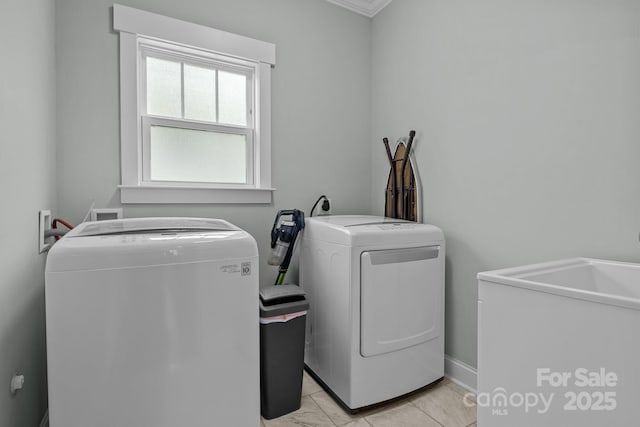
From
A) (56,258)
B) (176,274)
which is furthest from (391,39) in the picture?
(56,258)

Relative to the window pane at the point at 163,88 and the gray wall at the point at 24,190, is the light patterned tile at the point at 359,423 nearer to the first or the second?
the gray wall at the point at 24,190

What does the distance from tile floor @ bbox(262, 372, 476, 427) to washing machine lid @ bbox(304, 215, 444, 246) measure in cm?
87

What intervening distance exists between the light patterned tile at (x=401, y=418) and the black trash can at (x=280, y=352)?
41 cm

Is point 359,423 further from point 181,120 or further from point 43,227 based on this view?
point 181,120

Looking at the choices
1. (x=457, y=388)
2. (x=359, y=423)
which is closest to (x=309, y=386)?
(x=359, y=423)

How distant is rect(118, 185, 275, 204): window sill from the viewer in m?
1.80

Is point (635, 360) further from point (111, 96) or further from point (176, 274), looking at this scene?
point (111, 96)

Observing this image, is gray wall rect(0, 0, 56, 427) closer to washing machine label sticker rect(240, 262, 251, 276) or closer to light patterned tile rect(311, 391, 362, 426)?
washing machine label sticker rect(240, 262, 251, 276)

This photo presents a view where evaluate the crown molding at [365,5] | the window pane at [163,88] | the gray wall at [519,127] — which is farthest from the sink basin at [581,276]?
the crown molding at [365,5]

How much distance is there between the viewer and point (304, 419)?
1580 mm

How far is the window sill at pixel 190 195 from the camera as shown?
5.90ft

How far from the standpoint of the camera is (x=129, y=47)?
178cm

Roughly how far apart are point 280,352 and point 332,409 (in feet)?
1.41

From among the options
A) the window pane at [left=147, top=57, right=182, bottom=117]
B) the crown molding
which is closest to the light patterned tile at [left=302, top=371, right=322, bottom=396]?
the window pane at [left=147, top=57, right=182, bottom=117]
